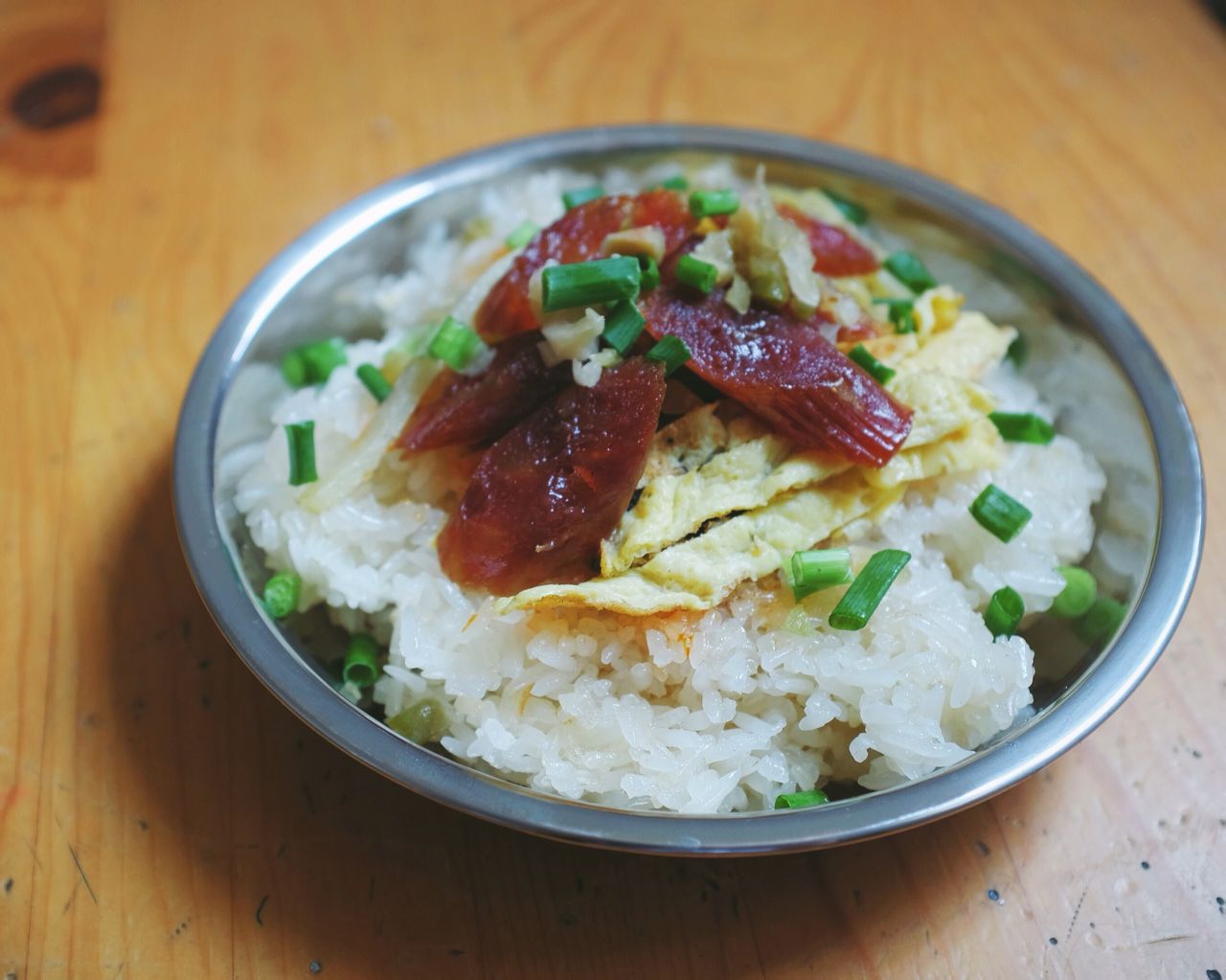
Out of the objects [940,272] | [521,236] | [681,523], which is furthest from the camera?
[940,272]

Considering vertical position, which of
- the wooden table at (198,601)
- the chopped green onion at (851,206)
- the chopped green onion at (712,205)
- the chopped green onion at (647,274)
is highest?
the chopped green onion at (712,205)

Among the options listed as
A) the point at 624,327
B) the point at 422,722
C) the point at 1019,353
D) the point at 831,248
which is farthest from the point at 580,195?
the point at 422,722

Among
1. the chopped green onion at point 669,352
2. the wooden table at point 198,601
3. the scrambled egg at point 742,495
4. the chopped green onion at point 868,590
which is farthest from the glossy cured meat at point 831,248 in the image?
the wooden table at point 198,601

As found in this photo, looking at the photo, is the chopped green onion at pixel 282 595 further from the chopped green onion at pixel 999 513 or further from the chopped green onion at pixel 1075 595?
the chopped green onion at pixel 1075 595

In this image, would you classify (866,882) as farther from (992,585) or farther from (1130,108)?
(1130,108)

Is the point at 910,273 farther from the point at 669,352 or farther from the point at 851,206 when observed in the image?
the point at 669,352

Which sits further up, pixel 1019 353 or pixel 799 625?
pixel 1019 353

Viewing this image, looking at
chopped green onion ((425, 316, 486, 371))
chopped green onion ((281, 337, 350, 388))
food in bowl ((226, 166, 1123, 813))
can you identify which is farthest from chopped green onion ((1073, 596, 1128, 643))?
chopped green onion ((281, 337, 350, 388))
